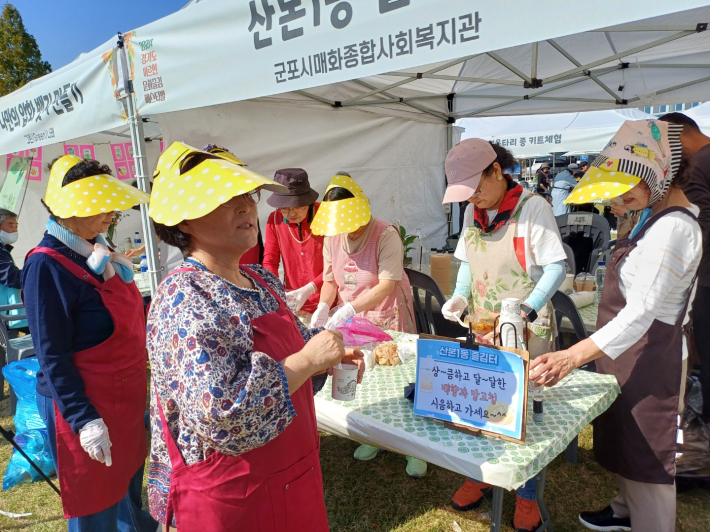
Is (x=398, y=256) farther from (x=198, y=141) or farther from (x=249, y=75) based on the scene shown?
(x=198, y=141)

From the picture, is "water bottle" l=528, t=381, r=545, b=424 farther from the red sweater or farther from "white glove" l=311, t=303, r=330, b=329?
the red sweater

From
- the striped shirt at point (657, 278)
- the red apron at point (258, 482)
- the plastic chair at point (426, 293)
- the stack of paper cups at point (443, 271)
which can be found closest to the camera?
the red apron at point (258, 482)

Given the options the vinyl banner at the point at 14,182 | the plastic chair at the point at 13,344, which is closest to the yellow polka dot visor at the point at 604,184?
the plastic chair at the point at 13,344

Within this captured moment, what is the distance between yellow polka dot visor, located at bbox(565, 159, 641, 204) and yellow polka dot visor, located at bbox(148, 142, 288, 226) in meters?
1.08

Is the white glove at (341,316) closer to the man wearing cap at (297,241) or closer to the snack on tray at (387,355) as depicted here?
the snack on tray at (387,355)

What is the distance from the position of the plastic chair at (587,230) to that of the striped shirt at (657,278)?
362cm

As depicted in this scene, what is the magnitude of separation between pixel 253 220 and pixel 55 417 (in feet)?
4.49

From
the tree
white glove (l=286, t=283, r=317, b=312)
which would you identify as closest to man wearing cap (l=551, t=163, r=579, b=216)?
white glove (l=286, t=283, r=317, b=312)

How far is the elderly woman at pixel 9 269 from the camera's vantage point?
389 cm

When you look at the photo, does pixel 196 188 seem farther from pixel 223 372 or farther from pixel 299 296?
pixel 299 296

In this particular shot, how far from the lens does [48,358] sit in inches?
69.9

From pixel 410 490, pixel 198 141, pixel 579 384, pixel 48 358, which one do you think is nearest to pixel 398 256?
pixel 579 384

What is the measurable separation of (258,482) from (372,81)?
4.57 meters

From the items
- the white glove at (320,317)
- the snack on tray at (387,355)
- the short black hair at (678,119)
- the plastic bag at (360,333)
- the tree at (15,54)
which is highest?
the tree at (15,54)
